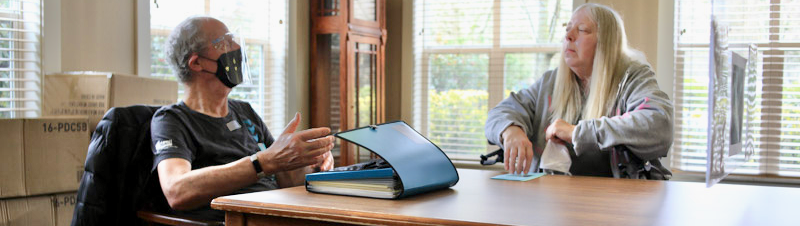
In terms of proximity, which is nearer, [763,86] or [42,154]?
[42,154]

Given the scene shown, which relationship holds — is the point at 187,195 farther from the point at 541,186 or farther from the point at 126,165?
the point at 541,186

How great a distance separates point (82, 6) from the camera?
8.70 feet

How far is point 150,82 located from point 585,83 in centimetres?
166

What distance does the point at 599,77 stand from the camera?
2.02 meters

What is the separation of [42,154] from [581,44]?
1.82 m

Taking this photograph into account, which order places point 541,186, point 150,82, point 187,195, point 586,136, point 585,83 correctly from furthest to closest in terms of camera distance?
point 150,82
point 585,83
point 586,136
point 187,195
point 541,186

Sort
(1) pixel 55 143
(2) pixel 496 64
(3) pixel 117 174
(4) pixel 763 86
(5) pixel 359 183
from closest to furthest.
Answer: (5) pixel 359 183 < (3) pixel 117 174 < (1) pixel 55 143 < (4) pixel 763 86 < (2) pixel 496 64

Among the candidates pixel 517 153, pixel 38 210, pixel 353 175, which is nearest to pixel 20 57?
pixel 38 210

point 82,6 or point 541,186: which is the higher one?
point 82,6

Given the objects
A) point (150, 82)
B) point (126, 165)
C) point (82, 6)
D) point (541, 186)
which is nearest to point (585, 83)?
point (541, 186)

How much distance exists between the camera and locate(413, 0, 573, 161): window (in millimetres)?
3965

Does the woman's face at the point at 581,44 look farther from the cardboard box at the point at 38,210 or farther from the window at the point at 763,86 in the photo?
the cardboard box at the point at 38,210

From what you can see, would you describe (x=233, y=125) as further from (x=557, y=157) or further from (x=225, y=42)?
(x=557, y=157)

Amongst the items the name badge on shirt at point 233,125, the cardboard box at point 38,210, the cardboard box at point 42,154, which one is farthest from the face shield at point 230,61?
the cardboard box at point 38,210
